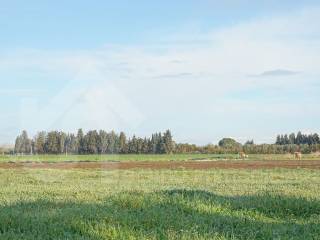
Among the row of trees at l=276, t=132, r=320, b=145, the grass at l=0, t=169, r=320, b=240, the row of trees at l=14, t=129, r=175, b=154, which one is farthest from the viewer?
the row of trees at l=276, t=132, r=320, b=145

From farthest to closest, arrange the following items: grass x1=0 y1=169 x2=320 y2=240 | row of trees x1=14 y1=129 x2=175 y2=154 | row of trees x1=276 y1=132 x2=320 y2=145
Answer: row of trees x1=276 y1=132 x2=320 y2=145 → row of trees x1=14 y1=129 x2=175 y2=154 → grass x1=0 y1=169 x2=320 y2=240

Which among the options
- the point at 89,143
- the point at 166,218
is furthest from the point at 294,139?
the point at 166,218

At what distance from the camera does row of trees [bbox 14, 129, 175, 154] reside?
5394cm

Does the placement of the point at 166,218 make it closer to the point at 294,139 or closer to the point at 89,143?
the point at 89,143

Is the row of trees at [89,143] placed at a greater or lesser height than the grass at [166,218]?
greater

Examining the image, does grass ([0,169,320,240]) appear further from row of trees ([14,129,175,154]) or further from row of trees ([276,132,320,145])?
row of trees ([276,132,320,145])

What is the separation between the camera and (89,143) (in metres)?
82.9

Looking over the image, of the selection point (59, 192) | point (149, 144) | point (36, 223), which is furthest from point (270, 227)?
point (149, 144)

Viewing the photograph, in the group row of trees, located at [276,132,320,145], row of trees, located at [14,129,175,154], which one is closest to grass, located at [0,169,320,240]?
row of trees, located at [14,129,175,154]

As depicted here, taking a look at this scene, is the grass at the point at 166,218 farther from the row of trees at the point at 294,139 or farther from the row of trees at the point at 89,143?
the row of trees at the point at 294,139

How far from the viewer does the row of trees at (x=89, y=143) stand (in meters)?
53.9

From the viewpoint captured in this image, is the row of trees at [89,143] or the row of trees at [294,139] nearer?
the row of trees at [89,143]

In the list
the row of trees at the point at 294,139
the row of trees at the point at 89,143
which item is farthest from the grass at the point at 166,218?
the row of trees at the point at 294,139

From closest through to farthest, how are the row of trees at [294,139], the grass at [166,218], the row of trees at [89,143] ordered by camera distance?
the grass at [166,218] → the row of trees at [89,143] → the row of trees at [294,139]
